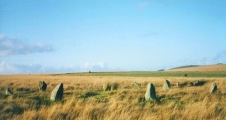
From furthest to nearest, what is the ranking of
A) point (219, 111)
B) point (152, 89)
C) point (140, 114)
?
point (152, 89)
point (219, 111)
point (140, 114)

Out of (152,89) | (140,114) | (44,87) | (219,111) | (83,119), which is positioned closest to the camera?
(83,119)

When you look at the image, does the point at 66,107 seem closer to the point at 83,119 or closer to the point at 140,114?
the point at 83,119

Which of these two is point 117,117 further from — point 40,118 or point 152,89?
point 152,89

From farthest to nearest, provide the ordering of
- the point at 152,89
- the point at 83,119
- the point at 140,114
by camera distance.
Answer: the point at 152,89
the point at 140,114
the point at 83,119

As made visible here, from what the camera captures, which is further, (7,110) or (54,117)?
(7,110)

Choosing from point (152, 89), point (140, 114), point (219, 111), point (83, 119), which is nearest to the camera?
point (83, 119)

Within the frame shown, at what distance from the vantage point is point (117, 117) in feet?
26.6

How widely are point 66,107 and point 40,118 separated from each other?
1464 millimetres

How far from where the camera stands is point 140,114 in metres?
8.57

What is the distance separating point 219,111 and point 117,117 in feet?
12.1

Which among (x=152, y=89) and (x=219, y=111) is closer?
(x=219, y=111)

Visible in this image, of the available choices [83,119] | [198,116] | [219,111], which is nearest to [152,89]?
[219,111]

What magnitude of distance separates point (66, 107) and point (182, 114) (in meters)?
3.73

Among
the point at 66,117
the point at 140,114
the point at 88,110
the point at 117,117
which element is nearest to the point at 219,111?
the point at 140,114
